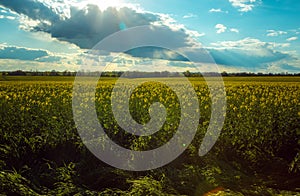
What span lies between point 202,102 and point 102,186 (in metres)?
5.47

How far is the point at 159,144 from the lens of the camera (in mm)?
8961

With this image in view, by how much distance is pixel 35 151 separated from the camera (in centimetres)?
871

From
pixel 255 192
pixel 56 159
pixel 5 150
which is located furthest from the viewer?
pixel 56 159

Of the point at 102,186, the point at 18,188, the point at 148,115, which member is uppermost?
the point at 148,115

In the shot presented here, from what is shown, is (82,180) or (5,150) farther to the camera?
(5,150)

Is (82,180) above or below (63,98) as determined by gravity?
below

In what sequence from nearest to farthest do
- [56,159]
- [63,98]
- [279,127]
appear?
[56,159] < [279,127] < [63,98]

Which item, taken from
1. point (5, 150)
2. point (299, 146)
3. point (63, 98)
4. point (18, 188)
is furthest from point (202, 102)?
point (18, 188)

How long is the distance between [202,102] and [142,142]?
352 cm

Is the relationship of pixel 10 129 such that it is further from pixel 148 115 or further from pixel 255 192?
pixel 255 192

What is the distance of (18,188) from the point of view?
561 cm

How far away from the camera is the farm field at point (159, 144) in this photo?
7.10m

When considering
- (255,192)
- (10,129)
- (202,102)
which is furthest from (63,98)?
(255,192)

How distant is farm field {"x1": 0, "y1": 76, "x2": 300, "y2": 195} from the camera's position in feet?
23.3
